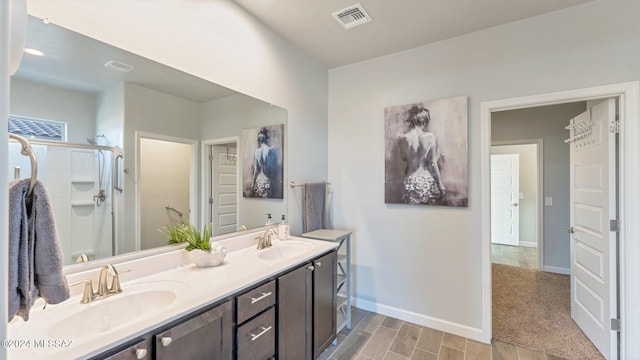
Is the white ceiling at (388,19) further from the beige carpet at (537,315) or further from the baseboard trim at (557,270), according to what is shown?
the baseboard trim at (557,270)

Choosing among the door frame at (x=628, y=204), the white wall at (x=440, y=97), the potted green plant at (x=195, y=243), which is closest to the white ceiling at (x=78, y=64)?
the potted green plant at (x=195, y=243)

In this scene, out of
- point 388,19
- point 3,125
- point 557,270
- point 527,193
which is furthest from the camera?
point 527,193

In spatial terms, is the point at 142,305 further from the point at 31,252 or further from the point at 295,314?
the point at 295,314

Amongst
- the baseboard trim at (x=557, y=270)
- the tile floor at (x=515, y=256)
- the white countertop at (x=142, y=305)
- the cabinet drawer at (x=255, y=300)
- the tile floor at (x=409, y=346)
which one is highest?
the white countertop at (x=142, y=305)

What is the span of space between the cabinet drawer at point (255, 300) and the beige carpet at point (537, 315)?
84.6 inches

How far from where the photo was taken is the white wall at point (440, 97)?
1988mm

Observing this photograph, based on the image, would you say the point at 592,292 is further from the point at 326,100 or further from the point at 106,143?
the point at 106,143

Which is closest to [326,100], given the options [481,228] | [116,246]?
[481,228]

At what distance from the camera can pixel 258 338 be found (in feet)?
4.79

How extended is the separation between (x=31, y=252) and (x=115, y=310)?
585mm

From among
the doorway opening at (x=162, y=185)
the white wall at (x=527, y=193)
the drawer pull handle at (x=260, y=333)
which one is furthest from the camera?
the white wall at (x=527, y=193)

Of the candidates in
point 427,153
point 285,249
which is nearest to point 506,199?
point 427,153

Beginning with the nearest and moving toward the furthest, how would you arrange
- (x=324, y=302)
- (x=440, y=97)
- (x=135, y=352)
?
(x=135, y=352)
(x=324, y=302)
(x=440, y=97)

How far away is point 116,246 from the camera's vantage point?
1.43 m
